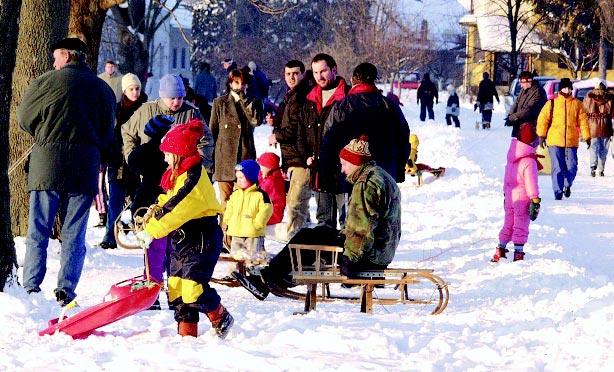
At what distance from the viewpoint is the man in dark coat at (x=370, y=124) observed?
36.3ft

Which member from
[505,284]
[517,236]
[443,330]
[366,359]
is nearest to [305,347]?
[366,359]

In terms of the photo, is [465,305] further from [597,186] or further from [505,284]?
[597,186]

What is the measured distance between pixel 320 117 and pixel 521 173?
2118mm

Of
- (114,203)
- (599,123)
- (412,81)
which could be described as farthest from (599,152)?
(412,81)

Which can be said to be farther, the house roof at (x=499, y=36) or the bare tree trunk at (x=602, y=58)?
the house roof at (x=499, y=36)

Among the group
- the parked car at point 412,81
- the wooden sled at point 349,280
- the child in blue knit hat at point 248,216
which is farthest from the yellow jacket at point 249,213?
the parked car at point 412,81

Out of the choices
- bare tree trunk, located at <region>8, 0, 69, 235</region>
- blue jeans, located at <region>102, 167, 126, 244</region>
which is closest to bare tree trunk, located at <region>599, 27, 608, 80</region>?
blue jeans, located at <region>102, 167, 126, 244</region>

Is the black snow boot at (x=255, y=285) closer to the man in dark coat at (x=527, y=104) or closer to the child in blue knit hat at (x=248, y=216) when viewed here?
the child in blue knit hat at (x=248, y=216)

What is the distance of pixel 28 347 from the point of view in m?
7.02

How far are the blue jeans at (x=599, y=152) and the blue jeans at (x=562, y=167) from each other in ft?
11.8

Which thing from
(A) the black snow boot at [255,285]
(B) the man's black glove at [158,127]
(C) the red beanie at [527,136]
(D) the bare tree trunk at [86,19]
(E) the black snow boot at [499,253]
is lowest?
(E) the black snow boot at [499,253]

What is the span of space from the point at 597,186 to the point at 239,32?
170 feet

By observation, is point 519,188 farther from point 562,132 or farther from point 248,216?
point 562,132

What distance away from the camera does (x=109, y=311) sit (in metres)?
7.44
